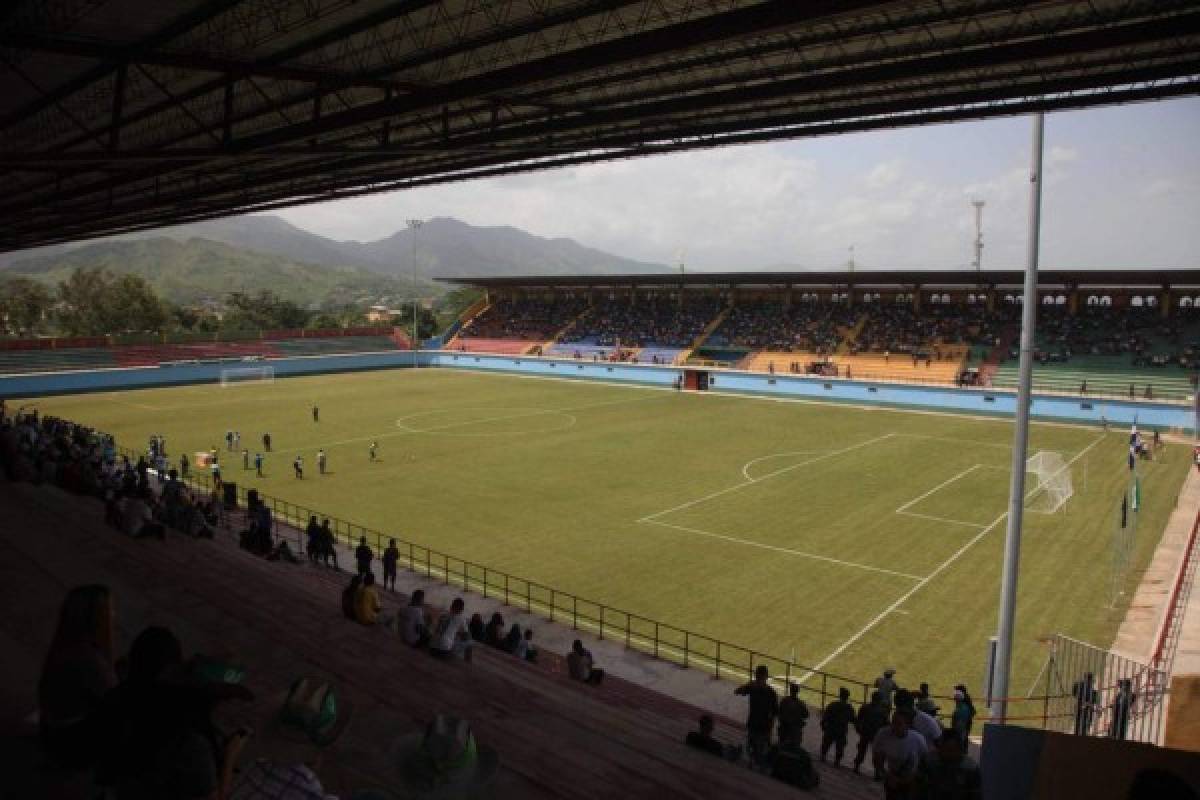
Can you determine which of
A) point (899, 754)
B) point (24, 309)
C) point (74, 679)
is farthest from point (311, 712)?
point (24, 309)

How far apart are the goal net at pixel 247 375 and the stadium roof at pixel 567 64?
4304 centimetres

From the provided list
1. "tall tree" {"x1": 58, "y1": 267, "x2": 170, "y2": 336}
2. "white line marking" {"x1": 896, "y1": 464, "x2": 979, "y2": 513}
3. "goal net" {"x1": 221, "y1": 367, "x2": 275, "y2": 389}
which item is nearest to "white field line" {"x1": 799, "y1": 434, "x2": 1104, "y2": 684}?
"white line marking" {"x1": 896, "y1": 464, "x2": 979, "y2": 513}

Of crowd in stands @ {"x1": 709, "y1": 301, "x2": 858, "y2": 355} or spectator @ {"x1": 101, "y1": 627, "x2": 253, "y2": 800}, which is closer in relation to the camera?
spectator @ {"x1": 101, "y1": 627, "x2": 253, "y2": 800}

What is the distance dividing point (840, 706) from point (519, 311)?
71.5 metres

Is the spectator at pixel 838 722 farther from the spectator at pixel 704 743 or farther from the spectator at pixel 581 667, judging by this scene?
the spectator at pixel 581 667

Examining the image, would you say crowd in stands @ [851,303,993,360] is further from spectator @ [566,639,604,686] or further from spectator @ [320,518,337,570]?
spectator @ [566,639,604,686]

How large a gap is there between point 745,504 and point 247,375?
4588 cm

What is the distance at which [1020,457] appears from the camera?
10508 millimetres

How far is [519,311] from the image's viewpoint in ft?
260

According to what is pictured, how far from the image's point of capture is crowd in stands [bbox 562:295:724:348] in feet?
217

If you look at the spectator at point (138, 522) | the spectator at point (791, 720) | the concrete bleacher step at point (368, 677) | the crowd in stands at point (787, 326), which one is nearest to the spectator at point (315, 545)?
the spectator at point (138, 522)

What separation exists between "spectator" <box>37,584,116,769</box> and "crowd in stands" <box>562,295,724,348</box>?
61060mm

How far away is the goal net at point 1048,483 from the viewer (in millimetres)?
25281

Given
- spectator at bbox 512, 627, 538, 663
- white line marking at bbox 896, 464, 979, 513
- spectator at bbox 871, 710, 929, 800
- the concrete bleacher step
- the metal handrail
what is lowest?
the metal handrail
